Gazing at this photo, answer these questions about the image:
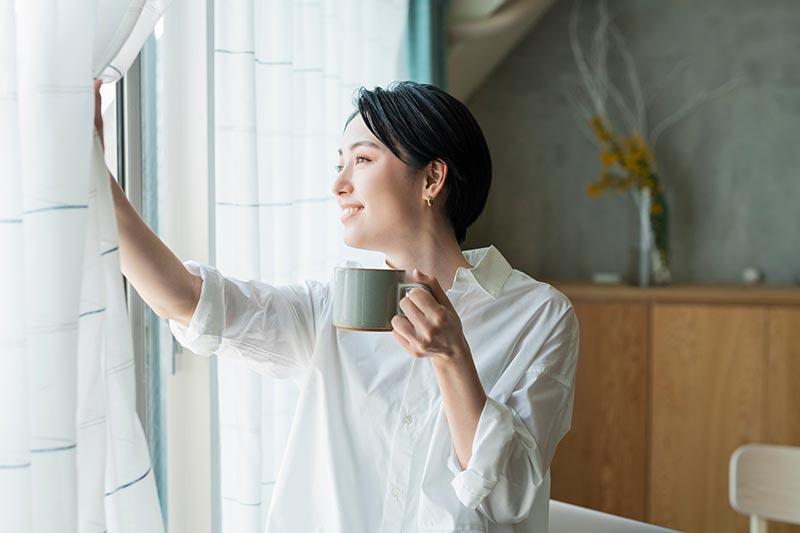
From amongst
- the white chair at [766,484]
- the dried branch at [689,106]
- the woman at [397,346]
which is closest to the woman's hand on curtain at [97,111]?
the woman at [397,346]

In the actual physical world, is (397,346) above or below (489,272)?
below

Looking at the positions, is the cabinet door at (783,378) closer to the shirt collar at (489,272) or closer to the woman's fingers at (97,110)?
the shirt collar at (489,272)

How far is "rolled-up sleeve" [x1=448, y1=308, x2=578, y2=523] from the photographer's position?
1.24 metres

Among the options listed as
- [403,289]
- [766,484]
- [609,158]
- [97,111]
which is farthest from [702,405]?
[97,111]

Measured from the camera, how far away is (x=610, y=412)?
3.23 meters

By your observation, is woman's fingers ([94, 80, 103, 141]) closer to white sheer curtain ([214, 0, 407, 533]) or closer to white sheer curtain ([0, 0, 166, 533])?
white sheer curtain ([0, 0, 166, 533])

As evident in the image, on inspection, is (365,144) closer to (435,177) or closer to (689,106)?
(435,177)

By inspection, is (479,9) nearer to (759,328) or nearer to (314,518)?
(759,328)

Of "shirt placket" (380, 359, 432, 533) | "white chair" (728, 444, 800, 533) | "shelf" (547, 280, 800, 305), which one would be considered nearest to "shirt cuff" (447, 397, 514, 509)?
"shirt placket" (380, 359, 432, 533)

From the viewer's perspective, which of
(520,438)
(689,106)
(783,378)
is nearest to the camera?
(520,438)

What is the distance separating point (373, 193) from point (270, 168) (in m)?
0.50

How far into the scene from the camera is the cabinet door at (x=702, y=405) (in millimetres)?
3102

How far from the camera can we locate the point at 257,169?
176 centimetres

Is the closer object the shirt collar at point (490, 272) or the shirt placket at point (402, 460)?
the shirt placket at point (402, 460)
